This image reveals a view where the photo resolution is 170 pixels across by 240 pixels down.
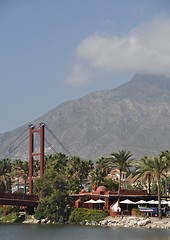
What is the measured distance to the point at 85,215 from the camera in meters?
78.8

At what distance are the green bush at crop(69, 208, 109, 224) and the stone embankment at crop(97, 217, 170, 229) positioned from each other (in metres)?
1.96

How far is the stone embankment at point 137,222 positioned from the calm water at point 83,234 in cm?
329

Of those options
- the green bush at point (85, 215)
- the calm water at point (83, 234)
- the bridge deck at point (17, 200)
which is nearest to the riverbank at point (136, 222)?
the green bush at point (85, 215)

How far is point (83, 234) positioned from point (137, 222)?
1074cm

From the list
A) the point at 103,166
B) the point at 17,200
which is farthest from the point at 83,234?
the point at 103,166

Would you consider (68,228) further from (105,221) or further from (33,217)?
(33,217)

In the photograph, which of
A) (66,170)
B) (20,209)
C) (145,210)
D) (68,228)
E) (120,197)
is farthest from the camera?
(66,170)

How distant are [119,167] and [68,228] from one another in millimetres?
16810

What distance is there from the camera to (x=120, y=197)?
268 feet

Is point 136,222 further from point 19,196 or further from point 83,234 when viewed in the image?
point 19,196

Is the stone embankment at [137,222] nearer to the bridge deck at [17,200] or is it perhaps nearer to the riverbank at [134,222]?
the riverbank at [134,222]

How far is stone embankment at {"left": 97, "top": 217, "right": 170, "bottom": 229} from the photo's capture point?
6850 cm

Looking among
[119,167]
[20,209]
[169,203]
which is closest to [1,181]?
[20,209]

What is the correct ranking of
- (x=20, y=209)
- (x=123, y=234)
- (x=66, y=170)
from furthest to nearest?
(x=66, y=170)
(x=20, y=209)
(x=123, y=234)
